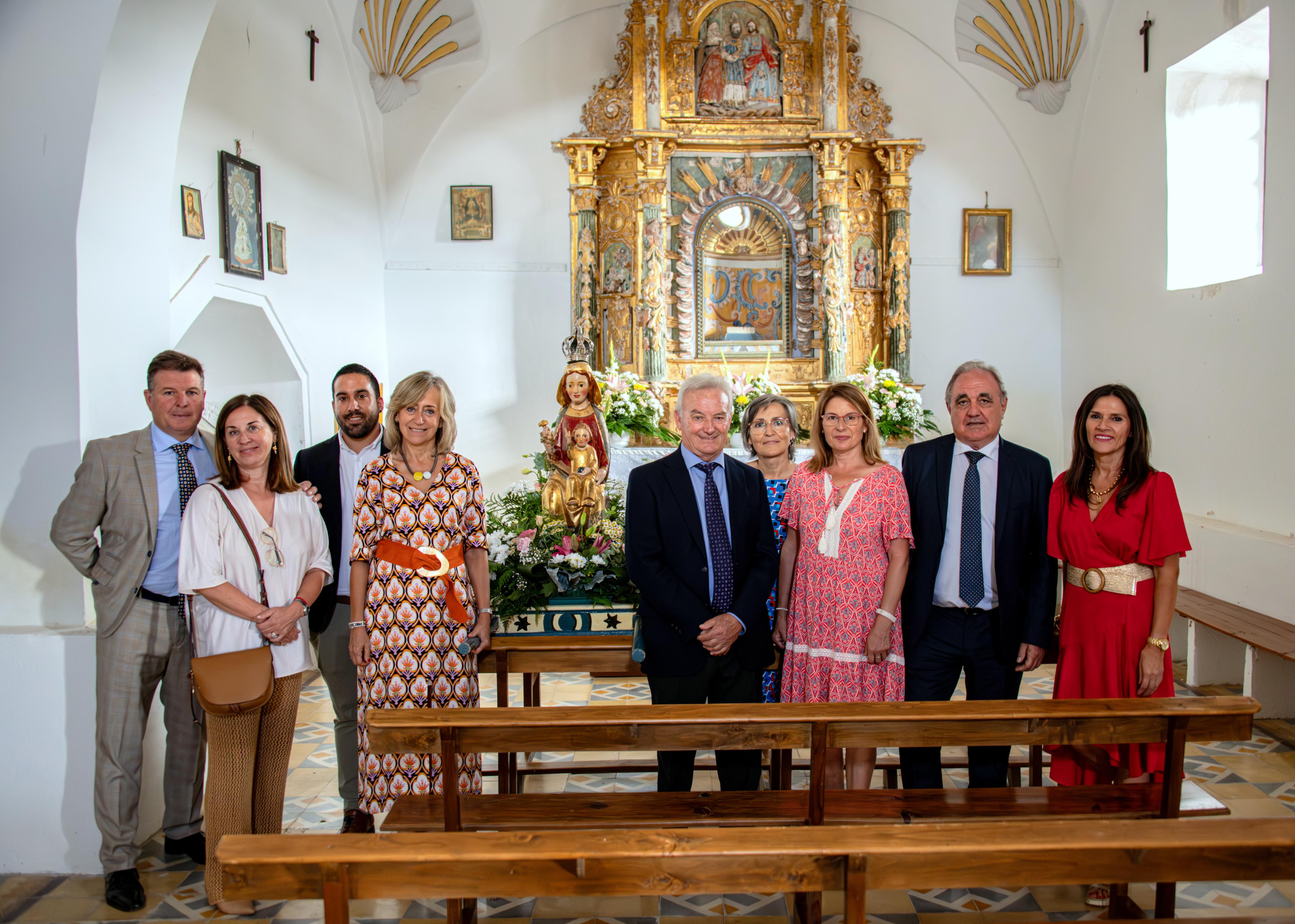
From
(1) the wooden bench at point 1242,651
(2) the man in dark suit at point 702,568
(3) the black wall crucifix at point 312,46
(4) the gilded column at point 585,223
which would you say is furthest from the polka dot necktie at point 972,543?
(3) the black wall crucifix at point 312,46

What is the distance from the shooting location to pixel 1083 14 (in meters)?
8.72

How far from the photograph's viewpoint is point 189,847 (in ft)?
11.5

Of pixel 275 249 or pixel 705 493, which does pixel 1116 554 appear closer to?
pixel 705 493

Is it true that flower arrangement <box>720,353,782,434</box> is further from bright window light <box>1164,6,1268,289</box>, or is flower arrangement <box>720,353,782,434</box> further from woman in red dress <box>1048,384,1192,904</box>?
woman in red dress <box>1048,384,1192,904</box>

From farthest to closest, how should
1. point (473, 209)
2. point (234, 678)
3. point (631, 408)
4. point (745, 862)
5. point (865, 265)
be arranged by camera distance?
1. point (865, 265)
2. point (473, 209)
3. point (631, 408)
4. point (234, 678)
5. point (745, 862)

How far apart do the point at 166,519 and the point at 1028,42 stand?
9409mm

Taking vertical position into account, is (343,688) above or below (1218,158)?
below

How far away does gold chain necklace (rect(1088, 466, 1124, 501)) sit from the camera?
3.12 m

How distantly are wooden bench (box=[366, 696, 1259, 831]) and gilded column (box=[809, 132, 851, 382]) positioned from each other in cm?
686

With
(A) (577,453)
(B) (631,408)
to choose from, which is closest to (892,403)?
(B) (631,408)

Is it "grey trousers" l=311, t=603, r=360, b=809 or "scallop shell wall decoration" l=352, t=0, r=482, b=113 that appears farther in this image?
"scallop shell wall decoration" l=352, t=0, r=482, b=113

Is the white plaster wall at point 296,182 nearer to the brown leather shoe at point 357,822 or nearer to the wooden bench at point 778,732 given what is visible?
the brown leather shoe at point 357,822

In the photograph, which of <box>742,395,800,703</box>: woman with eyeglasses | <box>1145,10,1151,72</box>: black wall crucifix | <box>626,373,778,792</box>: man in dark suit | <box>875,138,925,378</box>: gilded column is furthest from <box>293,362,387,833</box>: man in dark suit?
<box>875,138,925,378</box>: gilded column

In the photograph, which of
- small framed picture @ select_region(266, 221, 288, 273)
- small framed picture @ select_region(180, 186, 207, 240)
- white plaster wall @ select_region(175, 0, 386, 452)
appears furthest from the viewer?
small framed picture @ select_region(266, 221, 288, 273)
